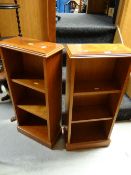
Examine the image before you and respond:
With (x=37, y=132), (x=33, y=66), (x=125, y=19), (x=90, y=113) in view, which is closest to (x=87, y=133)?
(x=90, y=113)

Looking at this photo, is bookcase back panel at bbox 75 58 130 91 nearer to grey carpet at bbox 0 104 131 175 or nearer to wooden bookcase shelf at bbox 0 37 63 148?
wooden bookcase shelf at bbox 0 37 63 148

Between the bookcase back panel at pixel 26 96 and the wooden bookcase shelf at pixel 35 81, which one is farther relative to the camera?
the bookcase back panel at pixel 26 96

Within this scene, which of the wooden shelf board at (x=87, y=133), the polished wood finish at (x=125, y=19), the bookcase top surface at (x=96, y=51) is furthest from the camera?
the polished wood finish at (x=125, y=19)

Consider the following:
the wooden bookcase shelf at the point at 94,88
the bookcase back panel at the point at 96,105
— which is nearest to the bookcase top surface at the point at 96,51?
the wooden bookcase shelf at the point at 94,88

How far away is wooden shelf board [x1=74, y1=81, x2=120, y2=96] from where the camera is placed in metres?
1.14

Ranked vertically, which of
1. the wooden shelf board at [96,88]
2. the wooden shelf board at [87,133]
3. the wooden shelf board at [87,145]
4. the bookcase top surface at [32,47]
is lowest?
the wooden shelf board at [87,145]

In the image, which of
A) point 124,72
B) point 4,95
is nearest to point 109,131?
point 124,72

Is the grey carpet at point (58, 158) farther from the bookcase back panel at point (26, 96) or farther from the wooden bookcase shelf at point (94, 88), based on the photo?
the bookcase back panel at point (26, 96)

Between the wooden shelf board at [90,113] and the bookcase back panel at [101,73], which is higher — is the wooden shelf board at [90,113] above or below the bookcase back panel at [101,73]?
below

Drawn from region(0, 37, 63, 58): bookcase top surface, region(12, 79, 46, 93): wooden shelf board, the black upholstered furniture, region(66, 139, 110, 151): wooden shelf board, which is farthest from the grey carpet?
the black upholstered furniture

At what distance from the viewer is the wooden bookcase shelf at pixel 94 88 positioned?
3.36 feet

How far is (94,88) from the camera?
1178 mm

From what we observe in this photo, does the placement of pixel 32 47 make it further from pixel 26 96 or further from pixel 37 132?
pixel 37 132

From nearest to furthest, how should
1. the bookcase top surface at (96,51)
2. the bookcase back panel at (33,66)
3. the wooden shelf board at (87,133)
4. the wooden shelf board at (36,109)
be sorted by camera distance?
the bookcase top surface at (96,51), the bookcase back panel at (33,66), the wooden shelf board at (36,109), the wooden shelf board at (87,133)
